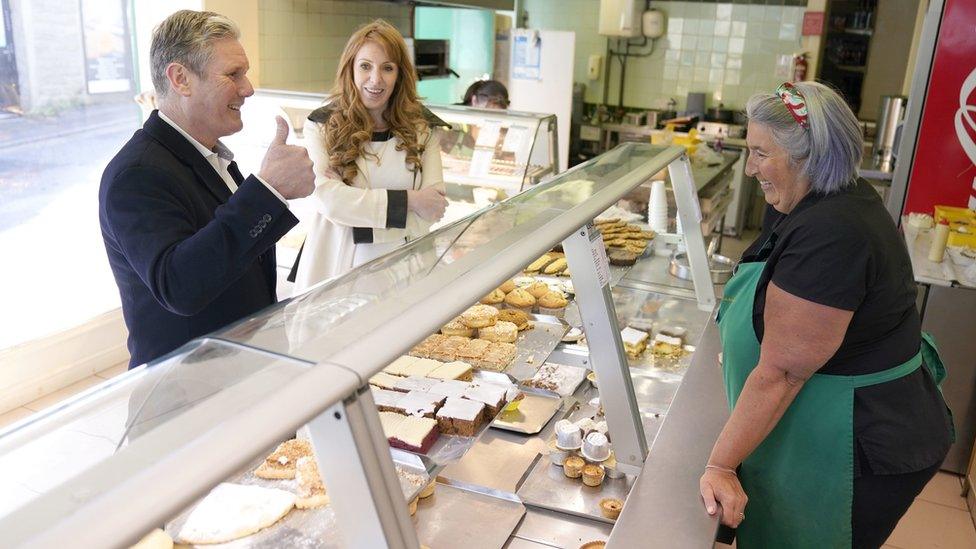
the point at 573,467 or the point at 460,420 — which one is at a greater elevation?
the point at 460,420

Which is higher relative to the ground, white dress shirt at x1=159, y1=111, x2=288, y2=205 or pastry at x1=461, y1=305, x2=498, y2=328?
white dress shirt at x1=159, y1=111, x2=288, y2=205

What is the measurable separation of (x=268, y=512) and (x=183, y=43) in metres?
1.08

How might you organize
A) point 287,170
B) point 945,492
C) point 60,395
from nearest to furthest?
point 287,170 → point 945,492 → point 60,395

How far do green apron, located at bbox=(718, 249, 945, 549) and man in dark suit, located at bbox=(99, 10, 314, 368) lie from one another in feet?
3.67

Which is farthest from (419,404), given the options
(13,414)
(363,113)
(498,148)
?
(13,414)

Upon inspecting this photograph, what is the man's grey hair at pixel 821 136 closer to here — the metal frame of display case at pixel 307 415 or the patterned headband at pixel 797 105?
the patterned headband at pixel 797 105

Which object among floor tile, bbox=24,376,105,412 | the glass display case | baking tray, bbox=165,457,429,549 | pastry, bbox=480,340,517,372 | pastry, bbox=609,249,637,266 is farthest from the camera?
floor tile, bbox=24,376,105,412

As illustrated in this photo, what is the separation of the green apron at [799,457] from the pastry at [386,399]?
0.87 m

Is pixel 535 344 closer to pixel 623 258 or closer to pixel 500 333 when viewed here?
pixel 500 333

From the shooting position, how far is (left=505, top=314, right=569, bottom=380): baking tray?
2.19 m

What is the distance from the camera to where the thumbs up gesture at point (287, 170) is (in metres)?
1.59

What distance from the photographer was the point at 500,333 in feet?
7.82

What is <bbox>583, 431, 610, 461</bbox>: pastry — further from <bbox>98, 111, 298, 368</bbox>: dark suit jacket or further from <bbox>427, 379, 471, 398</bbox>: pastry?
<bbox>98, 111, 298, 368</bbox>: dark suit jacket

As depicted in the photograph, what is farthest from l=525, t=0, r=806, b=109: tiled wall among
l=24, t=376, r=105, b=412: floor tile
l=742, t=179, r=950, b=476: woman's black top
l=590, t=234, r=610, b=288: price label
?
l=590, t=234, r=610, b=288: price label
